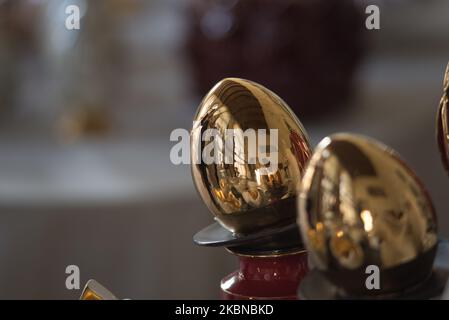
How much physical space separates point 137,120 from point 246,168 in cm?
113

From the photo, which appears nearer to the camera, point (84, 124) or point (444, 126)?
point (444, 126)

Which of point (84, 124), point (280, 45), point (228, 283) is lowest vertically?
point (228, 283)

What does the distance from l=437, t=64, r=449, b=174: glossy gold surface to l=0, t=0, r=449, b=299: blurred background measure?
0.73 m

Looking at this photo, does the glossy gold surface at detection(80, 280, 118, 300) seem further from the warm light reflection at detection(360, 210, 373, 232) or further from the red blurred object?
the red blurred object

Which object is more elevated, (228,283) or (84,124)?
(84,124)

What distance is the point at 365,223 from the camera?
0.16 m

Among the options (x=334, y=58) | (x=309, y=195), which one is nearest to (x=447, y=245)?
(x=309, y=195)

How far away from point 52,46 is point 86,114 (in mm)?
121

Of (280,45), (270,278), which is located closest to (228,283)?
(270,278)

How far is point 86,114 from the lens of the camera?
1.25 meters

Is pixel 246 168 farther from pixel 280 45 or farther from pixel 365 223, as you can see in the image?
pixel 280 45

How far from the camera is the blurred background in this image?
39.6 inches

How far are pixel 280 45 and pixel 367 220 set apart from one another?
109cm
